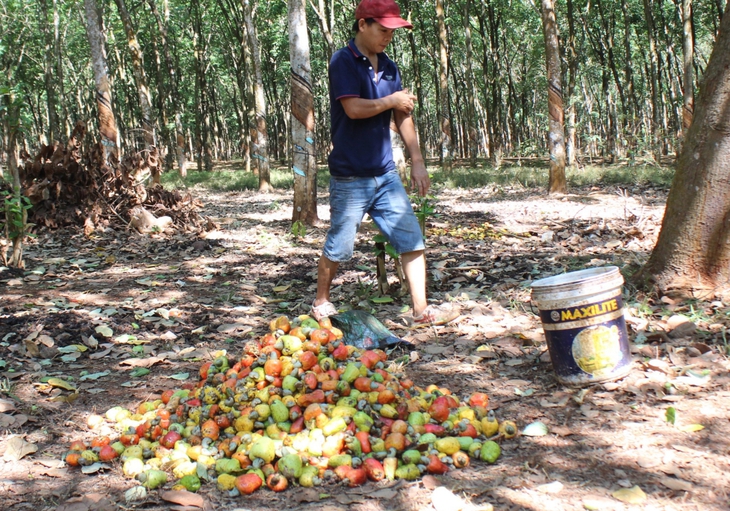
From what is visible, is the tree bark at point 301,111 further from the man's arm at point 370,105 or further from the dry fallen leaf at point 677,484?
the dry fallen leaf at point 677,484

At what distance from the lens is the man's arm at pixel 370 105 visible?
360 centimetres

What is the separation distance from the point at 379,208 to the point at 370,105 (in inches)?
25.3

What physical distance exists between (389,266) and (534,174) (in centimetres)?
875

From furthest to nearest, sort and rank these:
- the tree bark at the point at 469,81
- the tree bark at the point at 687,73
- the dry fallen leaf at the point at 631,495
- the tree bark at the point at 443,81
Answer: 1. the tree bark at the point at 469,81
2. the tree bark at the point at 443,81
3. the tree bark at the point at 687,73
4. the dry fallen leaf at the point at 631,495

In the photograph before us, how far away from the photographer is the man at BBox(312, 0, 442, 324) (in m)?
3.61

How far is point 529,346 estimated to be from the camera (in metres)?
3.58

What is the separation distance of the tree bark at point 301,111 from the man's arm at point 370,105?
4.27 meters

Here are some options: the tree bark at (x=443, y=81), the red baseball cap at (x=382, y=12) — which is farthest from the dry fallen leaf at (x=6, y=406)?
the tree bark at (x=443, y=81)

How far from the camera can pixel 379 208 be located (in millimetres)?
3887

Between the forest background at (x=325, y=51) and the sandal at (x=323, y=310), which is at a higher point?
the forest background at (x=325, y=51)

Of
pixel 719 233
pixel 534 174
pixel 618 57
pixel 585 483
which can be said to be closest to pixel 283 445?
pixel 585 483

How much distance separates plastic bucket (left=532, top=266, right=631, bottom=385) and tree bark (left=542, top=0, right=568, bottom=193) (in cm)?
800

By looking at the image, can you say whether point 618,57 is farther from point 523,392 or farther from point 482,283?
point 523,392

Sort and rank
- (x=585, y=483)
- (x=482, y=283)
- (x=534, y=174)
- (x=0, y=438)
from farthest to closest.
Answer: (x=534, y=174) → (x=482, y=283) → (x=0, y=438) → (x=585, y=483)
